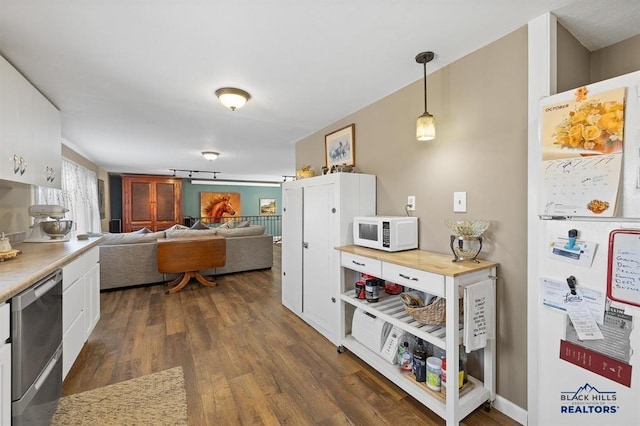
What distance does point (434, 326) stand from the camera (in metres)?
1.66

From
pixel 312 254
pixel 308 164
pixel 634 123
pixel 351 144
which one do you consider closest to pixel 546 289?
pixel 634 123

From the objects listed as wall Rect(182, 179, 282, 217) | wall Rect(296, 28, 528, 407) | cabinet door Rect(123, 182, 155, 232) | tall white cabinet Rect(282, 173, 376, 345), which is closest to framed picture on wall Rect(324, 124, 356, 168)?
tall white cabinet Rect(282, 173, 376, 345)

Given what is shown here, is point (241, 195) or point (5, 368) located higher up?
point (241, 195)

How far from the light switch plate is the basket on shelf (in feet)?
1.95

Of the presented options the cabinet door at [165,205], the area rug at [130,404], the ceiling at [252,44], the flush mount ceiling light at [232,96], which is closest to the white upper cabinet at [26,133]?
the ceiling at [252,44]

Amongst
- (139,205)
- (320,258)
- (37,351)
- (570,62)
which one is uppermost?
Answer: (570,62)

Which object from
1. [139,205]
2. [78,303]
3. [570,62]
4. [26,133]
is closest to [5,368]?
[78,303]

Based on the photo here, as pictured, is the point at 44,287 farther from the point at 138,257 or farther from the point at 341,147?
the point at 138,257

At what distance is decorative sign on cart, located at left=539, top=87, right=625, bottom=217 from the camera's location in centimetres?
106

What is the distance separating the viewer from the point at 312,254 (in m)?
2.71

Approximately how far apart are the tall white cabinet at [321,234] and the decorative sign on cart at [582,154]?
4.45 feet

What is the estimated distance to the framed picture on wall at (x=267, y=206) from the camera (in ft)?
33.0

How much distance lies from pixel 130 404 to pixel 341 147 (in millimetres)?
2652

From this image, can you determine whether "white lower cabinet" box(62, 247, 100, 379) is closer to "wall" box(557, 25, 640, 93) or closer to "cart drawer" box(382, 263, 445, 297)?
"cart drawer" box(382, 263, 445, 297)
